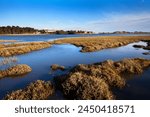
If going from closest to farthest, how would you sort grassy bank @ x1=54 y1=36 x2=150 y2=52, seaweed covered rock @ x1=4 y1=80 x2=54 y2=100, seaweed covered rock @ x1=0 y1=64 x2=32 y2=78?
1. seaweed covered rock @ x1=4 y1=80 x2=54 y2=100
2. seaweed covered rock @ x1=0 y1=64 x2=32 y2=78
3. grassy bank @ x1=54 y1=36 x2=150 y2=52

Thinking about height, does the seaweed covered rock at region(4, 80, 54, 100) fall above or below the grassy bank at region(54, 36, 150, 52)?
above

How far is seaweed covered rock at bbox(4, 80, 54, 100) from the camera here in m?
13.3

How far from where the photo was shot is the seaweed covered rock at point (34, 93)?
13309mm

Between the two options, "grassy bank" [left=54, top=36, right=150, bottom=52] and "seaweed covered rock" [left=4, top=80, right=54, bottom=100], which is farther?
"grassy bank" [left=54, top=36, right=150, bottom=52]

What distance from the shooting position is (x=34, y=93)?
45.0ft

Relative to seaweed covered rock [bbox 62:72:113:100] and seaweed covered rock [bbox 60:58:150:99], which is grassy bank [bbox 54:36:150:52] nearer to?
seaweed covered rock [bbox 60:58:150:99]

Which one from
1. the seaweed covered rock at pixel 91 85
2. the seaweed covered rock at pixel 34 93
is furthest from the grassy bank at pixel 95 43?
the seaweed covered rock at pixel 34 93

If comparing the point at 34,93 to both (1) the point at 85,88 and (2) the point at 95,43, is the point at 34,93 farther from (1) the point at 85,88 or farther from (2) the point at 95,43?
(2) the point at 95,43

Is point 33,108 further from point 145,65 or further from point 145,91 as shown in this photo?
point 145,65

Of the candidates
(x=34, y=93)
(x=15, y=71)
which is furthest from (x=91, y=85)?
(x=15, y=71)

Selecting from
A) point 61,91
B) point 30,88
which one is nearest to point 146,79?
point 61,91

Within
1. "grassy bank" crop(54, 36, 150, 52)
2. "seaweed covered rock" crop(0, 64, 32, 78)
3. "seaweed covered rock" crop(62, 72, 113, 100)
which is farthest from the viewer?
"grassy bank" crop(54, 36, 150, 52)

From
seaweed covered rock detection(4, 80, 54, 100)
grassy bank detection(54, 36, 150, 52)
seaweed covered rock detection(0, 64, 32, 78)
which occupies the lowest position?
grassy bank detection(54, 36, 150, 52)

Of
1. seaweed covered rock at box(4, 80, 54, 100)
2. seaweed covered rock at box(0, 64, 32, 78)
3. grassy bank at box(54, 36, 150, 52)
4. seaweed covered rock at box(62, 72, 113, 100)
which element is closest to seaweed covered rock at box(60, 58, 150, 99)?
seaweed covered rock at box(62, 72, 113, 100)
